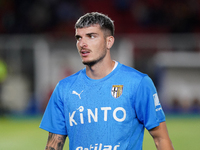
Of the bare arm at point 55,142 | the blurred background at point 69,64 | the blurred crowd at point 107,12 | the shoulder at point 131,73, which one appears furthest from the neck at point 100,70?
the blurred crowd at point 107,12

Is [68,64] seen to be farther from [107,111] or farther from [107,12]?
[107,111]

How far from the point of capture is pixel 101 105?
351 centimetres

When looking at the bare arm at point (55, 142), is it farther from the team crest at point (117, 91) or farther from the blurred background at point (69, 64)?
the blurred background at point (69, 64)

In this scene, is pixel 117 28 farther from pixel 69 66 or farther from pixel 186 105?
pixel 186 105

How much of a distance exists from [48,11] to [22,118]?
5806 millimetres

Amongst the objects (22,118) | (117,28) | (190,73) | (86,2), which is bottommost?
(22,118)

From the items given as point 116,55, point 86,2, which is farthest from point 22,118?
point 86,2

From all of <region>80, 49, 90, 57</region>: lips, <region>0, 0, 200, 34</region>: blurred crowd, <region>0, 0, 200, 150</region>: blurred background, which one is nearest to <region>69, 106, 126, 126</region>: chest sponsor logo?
<region>80, 49, 90, 57</region>: lips

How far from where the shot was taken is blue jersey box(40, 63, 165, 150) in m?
3.42

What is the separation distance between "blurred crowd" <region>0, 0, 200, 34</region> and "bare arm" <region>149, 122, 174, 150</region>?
521 inches

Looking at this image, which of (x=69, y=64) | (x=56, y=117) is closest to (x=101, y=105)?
(x=56, y=117)

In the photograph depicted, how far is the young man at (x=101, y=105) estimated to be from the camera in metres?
3.42

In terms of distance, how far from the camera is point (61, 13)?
Result: 17156 millimetres

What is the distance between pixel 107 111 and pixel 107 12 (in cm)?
1474
